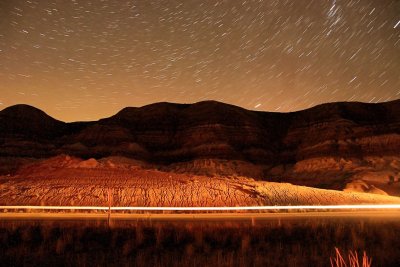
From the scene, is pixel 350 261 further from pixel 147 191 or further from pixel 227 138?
pixel 227 138

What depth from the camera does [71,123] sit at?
335 ft

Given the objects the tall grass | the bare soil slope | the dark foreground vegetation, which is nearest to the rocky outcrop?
the bare soil slope

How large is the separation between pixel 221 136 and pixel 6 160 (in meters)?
38.0

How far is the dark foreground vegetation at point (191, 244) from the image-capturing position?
33.8ft

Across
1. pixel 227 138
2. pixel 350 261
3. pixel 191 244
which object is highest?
pixel 227 138

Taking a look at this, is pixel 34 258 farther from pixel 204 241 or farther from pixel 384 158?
pixel 384 158

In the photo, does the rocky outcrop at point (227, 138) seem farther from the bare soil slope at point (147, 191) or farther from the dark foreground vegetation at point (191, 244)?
the dark foreground vegetation at point (191, 244)

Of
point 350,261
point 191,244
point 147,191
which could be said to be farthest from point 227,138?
point 350,261

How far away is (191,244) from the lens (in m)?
12.2

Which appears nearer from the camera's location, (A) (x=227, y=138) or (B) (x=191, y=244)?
(B) (x=191, y=244)

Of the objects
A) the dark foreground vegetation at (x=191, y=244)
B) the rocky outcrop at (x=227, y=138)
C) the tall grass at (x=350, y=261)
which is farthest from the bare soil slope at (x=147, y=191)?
the rocky outcrop at (x=227, y=138)

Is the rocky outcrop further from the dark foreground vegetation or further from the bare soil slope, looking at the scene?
the dark foreground vegetation

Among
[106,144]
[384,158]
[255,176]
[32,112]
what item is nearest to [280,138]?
[255,176]

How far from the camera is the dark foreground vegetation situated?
10.3m
